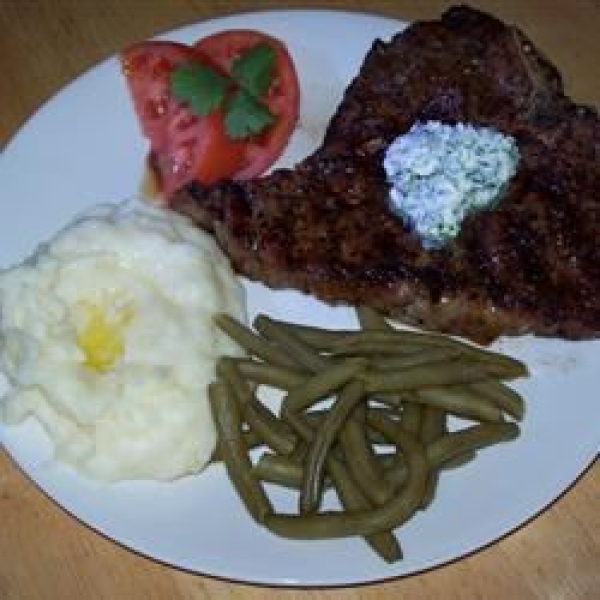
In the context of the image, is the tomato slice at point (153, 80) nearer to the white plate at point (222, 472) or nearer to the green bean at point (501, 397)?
the white plate at point (222, 472)

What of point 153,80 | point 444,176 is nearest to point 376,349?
point 444,176

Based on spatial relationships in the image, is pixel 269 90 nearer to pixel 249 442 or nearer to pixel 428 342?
pixel 428 342

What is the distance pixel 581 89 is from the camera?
525cm

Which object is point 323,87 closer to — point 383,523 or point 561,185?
point 561,185

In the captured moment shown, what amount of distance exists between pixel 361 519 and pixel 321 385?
0.49 meters

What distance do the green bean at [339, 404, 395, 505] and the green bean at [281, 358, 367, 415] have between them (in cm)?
12

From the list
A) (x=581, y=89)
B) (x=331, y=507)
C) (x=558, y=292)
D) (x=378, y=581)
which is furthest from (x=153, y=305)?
(x=581, y=89)

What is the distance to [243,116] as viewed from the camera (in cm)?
461

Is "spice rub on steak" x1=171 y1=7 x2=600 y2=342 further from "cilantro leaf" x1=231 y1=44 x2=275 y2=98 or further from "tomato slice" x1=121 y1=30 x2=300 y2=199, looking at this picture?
"cilantro leaf" x1=231 y1=44 x2=275 y2=98

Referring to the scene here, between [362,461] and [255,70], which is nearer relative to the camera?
[362,461]

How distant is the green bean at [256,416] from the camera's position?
154 inches

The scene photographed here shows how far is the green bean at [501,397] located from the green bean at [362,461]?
437 millimetres

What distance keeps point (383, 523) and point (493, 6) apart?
3.02 metres

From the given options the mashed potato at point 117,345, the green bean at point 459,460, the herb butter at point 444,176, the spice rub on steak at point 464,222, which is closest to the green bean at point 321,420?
the green bean at point 459,460
